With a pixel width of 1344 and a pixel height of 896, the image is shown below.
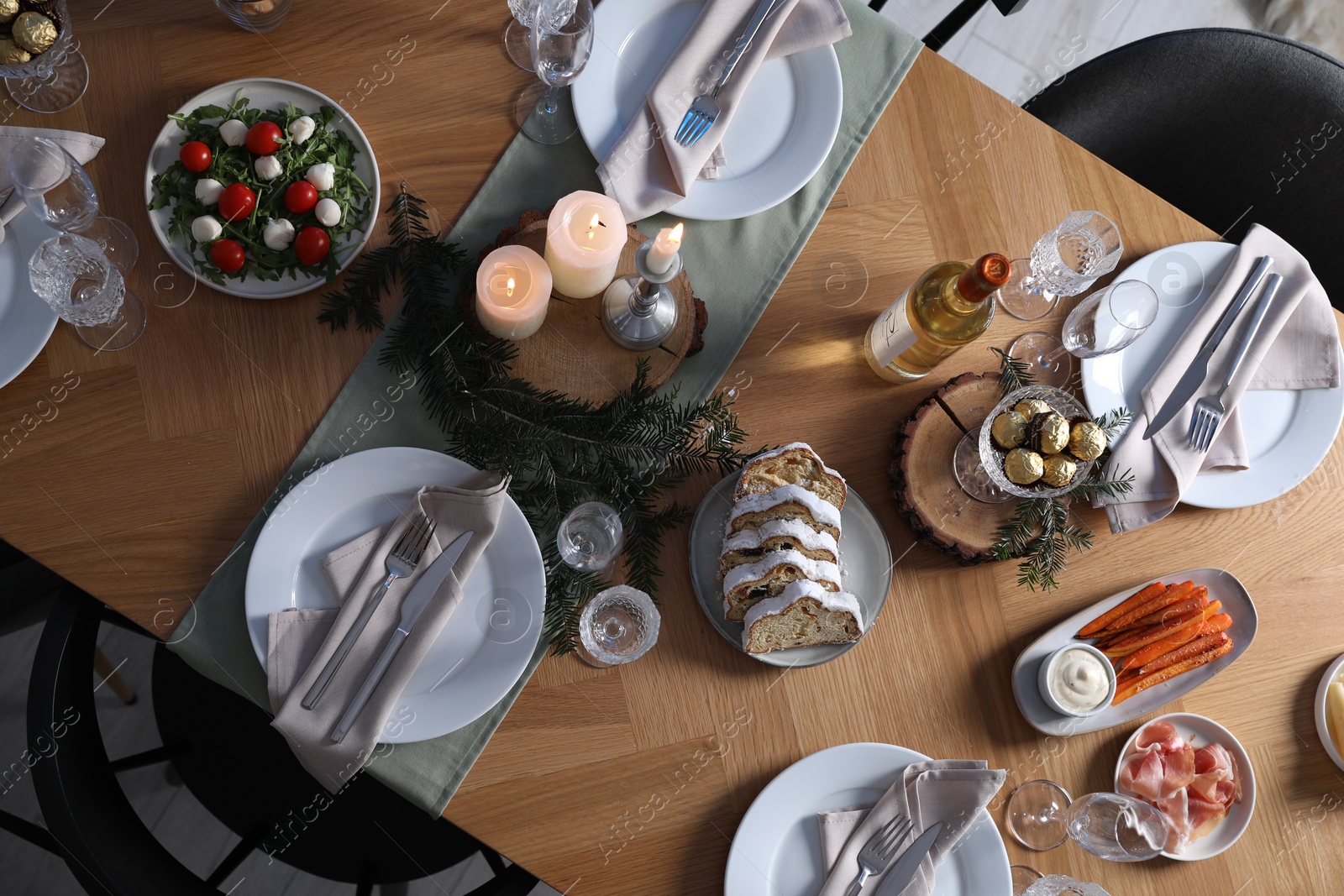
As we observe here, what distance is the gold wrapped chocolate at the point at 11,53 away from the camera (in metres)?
1.27

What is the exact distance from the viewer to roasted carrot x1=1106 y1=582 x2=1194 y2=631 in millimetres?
1396

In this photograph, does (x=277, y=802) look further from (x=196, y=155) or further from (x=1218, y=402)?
(x=1218, y=402)

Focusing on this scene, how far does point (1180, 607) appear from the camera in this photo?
1392mm

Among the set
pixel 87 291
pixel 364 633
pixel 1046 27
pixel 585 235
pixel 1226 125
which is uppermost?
pixel 1226 125

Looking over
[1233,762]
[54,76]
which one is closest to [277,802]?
[54,76]

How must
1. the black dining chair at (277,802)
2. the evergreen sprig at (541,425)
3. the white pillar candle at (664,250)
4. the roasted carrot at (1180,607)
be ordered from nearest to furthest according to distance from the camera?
the white pillar candle at (664,250)
the evergreen sprig at (541,425)
the roasted carrot at (1180,607)
the black dining chair at (277,802)

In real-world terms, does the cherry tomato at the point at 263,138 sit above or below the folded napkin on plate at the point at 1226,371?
below

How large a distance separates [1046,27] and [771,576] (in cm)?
248

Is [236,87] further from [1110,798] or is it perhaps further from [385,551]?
[1110,798]

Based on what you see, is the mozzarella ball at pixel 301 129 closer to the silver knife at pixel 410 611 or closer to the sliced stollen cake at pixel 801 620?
the silver knife at pixel 410 611

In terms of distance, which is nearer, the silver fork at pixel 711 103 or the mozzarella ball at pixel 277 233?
the mozzarella ball at pixel 277 233

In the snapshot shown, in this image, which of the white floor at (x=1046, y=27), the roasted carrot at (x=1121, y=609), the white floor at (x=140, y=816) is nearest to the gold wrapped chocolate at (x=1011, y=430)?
the roasted carrot at (x=1121, y=609)

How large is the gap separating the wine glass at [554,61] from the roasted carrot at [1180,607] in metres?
1.18

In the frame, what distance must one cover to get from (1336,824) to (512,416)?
1.44 m
